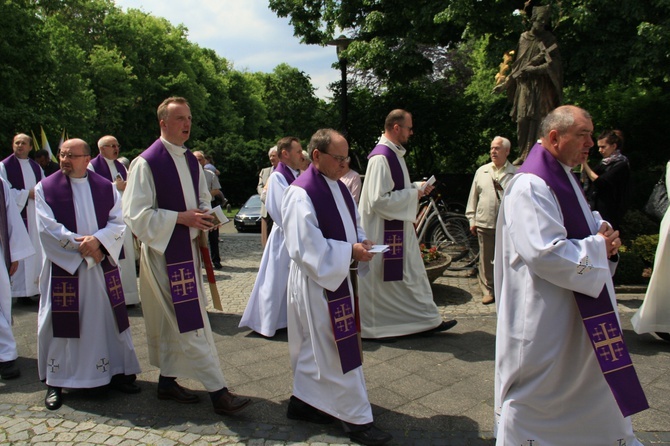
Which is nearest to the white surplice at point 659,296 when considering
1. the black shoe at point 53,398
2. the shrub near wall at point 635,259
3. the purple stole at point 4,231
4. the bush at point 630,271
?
the shrub near wall at point 635,259

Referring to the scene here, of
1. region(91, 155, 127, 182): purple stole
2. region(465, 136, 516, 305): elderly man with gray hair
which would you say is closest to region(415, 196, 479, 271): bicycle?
region(465, 136, 516, 305): elderly man with gray hair

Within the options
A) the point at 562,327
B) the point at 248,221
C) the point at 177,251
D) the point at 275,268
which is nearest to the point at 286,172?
the point at 275,268

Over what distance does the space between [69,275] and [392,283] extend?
116 inches

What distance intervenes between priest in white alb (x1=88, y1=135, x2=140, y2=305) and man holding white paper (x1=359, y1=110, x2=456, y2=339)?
2966 mm

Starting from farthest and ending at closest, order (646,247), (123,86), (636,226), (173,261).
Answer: (123,86), (636,226), (646,247), (173,261)

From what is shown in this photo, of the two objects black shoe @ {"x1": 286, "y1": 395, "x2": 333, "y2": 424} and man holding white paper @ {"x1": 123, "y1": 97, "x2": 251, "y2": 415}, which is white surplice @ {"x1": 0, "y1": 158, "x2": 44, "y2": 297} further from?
black shoe @ {"x1": 286, "y1": 395, "x2": 333, "y2": 424}

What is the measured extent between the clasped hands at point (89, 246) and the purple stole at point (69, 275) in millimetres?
143

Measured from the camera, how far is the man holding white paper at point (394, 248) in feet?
17.9

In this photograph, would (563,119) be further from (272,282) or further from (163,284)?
(272,282)

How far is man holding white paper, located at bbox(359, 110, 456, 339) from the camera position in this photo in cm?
545

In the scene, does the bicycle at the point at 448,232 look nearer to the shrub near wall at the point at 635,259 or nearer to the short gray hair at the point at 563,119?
the shrub near wall at the point at 635,259

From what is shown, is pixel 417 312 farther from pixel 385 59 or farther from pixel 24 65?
pixel 24 65

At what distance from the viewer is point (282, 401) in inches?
163

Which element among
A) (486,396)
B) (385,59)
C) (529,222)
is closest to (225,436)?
(486,396)
